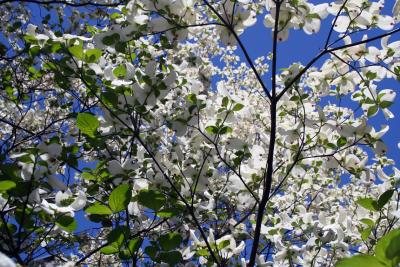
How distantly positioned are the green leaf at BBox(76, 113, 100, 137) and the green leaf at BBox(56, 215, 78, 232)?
0.52 meters

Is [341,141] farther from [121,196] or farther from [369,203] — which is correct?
[121,196]

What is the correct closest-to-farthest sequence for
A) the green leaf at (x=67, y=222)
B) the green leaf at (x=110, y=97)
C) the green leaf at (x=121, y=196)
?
the green leaf at (x=121, y=196)
the green leaf at (x=67, y=222)
the green leaf at (x=110, y=97)

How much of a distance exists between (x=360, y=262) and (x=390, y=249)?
55 mm

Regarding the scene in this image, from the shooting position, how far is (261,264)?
237cm

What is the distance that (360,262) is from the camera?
1.37 feet

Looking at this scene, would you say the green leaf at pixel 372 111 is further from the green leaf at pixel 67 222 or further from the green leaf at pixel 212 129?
the green leaf at pixel 67 222

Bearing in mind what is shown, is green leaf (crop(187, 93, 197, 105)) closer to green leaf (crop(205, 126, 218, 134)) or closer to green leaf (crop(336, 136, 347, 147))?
green leaf (crop(205, 126, 218, 134))

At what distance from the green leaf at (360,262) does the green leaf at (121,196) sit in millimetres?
1024

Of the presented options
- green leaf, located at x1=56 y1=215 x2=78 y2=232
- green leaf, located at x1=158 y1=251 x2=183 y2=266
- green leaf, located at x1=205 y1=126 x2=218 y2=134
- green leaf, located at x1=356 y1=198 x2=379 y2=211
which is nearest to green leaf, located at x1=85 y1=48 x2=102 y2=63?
green leaf, located at x1=205 y1=126 x2=218 y2=134

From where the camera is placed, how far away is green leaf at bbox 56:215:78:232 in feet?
4.94

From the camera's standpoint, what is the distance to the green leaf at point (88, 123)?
1922 mm

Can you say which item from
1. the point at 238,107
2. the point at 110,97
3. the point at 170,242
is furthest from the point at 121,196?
the point at 238,107

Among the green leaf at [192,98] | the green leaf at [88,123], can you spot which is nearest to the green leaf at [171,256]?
the green leaf at [88,123]

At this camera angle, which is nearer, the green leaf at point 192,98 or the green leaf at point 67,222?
the green leaf at point 67,222
